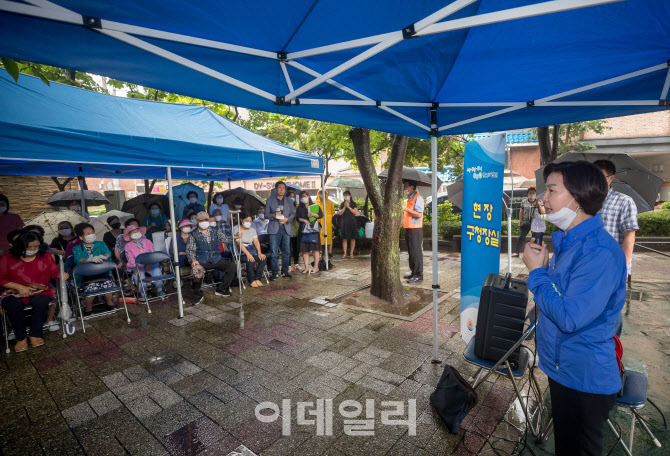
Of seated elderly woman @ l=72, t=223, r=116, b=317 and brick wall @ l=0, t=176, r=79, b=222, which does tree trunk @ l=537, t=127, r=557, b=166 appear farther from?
brick wall @ l=0, t=176, r=79, b=222

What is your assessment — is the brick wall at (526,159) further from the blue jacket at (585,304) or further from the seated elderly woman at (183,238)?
the blue jacket at (585,304)

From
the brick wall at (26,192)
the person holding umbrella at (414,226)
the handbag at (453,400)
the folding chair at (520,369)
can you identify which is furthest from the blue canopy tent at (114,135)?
the brick wall at (26,192)

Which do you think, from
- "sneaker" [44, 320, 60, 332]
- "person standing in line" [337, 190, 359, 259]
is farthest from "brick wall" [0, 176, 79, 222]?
"person standing in line" [337, 190, 359, 259]

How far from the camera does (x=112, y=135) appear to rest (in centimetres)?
434

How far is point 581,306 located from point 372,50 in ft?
6.32

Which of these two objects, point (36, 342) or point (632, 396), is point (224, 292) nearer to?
point (36, 342)

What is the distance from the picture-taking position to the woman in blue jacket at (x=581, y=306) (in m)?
1.58

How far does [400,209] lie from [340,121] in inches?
107

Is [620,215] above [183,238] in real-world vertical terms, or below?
above

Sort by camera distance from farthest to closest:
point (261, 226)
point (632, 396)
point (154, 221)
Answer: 1. point (154, 221)
2. point (261, 226)
3. point (632, 396)

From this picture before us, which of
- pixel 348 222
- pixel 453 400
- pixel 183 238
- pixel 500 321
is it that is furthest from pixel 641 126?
pixel 183 238

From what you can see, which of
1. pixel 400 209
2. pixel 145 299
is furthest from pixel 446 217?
pixel 145 299

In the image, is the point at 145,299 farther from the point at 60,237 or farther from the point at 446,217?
the point at 446,217

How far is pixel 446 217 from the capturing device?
12.7 meters
